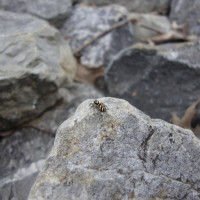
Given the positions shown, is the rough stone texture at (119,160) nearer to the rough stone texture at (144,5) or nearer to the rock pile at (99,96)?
the rock pile at (99,96)

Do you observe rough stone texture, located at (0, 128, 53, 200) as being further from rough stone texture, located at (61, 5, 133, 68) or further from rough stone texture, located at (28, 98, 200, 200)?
rough stone texture, located at (61, 5, 133, 68)

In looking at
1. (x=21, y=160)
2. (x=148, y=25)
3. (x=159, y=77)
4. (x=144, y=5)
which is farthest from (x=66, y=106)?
(x=144, y=5)

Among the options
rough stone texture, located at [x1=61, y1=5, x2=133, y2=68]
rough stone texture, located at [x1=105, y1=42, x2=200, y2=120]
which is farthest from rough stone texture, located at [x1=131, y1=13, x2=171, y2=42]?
rough stone texture, located at [x1=105, y1=42, x2=200, y2=120]

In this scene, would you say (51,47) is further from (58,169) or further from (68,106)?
(58,169)

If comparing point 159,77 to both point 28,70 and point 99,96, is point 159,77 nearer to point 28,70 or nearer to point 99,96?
point 99,96

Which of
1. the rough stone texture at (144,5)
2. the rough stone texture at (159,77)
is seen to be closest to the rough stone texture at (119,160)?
the rough stone texture at (159,77)
